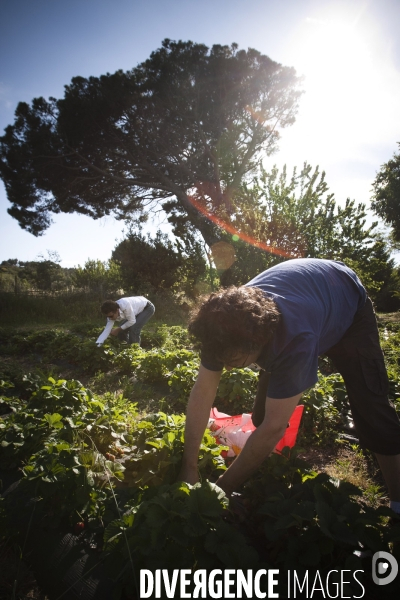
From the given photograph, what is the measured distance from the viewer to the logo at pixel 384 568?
109cm

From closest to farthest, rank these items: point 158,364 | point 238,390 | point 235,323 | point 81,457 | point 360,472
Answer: point 235,323
point 81,457
point 360,472
point 238,390
point 158,364

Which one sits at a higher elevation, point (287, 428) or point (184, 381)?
point (184, 381)

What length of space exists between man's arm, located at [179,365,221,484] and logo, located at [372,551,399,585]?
770 mm

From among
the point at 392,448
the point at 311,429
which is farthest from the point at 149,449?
the point at 311,429

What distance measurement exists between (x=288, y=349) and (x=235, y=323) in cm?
24

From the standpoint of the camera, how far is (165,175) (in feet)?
60.4

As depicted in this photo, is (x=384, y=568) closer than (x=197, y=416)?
Yes

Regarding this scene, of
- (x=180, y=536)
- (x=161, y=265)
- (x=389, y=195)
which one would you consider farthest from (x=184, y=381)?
(x=389, y=195)

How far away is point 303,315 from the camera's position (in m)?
1.41

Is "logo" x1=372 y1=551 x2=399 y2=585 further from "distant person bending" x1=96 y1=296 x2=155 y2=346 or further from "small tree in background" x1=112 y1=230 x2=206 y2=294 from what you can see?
"small tree in background" x1=112 y1=230 x2=206 y2=294

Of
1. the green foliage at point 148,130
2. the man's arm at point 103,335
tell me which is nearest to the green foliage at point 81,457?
the man's arm at point 103,335

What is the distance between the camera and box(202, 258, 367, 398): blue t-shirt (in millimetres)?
1286

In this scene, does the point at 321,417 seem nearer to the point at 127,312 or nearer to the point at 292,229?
the point at 127,312

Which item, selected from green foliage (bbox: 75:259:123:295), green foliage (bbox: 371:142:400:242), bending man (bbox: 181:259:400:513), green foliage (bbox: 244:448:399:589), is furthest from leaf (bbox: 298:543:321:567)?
green foliage (bbox: 371:142:400:242)
